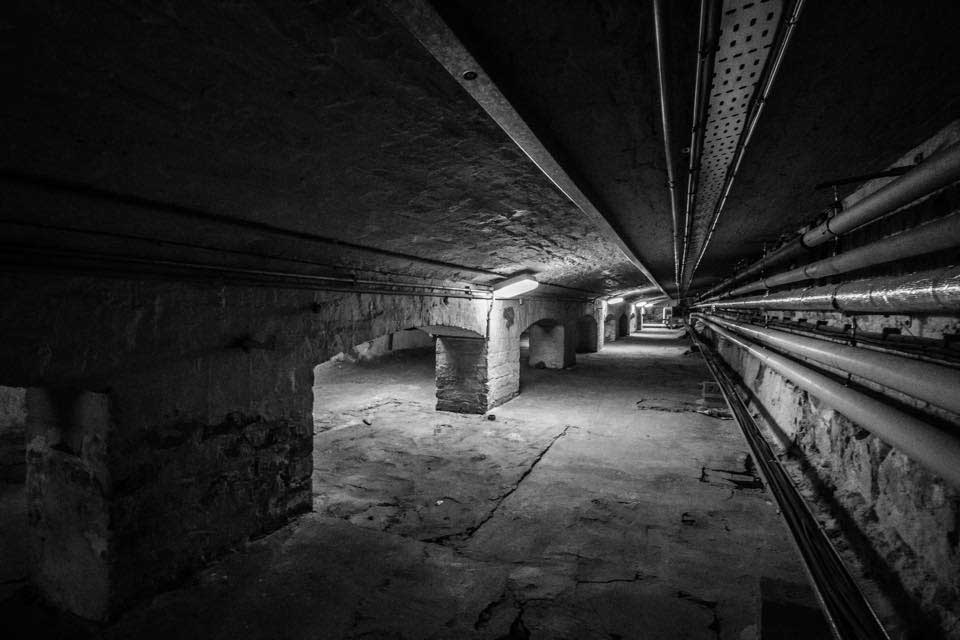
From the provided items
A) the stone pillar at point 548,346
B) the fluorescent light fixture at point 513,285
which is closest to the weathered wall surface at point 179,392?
the fluorescent light fixture at point 513,285

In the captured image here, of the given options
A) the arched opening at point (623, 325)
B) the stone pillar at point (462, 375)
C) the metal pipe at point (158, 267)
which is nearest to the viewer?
the metal pipe at point (158, 267)

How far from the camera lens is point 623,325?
22.3 m

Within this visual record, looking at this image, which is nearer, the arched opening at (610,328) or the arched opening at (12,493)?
the arched opening at (12,493)

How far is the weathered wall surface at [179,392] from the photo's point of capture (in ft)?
7.29

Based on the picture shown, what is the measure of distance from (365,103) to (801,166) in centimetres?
268

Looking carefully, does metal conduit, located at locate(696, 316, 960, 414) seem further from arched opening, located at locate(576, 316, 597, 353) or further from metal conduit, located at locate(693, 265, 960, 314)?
arched opening, located at locate(576, 316, 597, 353)

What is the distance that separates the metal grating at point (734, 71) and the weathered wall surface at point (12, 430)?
6378 millimetres

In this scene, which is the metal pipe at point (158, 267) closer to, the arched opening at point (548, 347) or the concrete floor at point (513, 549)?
the concrete floor at point (513, 549)

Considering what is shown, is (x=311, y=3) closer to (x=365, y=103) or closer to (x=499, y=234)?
(x=365, y=103)

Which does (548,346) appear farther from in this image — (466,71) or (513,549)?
(466,71)

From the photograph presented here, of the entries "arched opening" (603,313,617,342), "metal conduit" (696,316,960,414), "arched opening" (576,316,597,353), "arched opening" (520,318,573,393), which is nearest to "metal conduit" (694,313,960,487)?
"metal conduit" (696,316,960,414)

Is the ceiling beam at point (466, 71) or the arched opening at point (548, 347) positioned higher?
the ceiling beam at point (466, 71)

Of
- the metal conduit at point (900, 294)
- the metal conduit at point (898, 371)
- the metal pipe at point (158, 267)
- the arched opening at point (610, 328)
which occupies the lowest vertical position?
the arched opening at point (610, 328)

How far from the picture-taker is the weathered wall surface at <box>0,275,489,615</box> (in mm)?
2221
